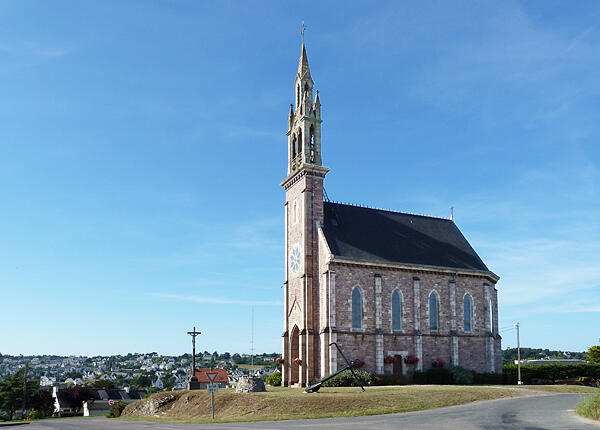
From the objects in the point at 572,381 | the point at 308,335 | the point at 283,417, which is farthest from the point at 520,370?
the point at 283,417

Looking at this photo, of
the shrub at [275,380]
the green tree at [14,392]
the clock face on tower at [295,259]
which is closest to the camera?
the clock face on tower at [295,259]

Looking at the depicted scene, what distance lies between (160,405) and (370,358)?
15657 millimetres

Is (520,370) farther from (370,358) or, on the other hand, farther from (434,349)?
(370,358)

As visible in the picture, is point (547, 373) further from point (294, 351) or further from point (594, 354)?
point (594, 354)

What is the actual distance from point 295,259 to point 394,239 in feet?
28.2

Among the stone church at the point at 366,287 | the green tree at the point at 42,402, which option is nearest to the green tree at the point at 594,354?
the stone church at the point at 366,287

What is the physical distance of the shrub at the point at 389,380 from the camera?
43.2 metres

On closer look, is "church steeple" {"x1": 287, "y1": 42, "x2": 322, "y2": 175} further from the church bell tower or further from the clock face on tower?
the clock face on tower

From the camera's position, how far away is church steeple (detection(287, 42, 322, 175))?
4841 cm

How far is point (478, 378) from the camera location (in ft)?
155

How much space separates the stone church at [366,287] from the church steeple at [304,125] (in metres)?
0.09

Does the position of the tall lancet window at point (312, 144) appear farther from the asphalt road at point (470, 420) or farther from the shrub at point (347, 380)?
the asphalt road at point (470, 420)

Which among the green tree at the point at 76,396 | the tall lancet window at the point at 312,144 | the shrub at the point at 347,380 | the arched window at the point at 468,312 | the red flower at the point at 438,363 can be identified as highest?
the tall lancet window at the point at 312,144

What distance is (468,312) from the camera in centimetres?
5022
